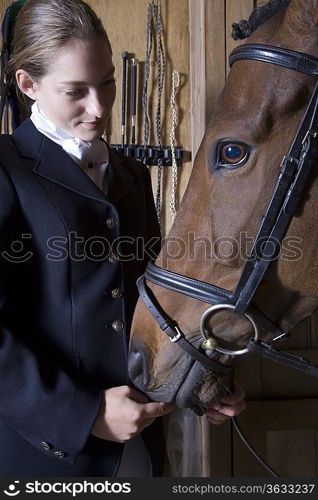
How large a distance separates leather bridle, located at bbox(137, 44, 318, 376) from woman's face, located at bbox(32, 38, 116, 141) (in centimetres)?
21

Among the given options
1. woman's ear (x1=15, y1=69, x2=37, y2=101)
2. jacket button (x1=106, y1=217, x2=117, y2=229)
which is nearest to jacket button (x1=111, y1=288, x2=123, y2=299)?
jacket button (x1=106, y1=217, x2=117, y2=229)

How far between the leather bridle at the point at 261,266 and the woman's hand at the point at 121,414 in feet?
0.34

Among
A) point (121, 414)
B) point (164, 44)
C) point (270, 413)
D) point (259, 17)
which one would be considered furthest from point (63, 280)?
point (164, 44)

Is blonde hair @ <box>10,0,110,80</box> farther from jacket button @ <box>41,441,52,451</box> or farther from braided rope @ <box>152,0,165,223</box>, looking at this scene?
braided rope @ <box>152,0,165,223</box>

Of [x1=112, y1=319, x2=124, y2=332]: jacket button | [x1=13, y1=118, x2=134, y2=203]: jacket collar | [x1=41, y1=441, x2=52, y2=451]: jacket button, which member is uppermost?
[x1=13, y1=118, x2=134, y2=203]: jacket collar

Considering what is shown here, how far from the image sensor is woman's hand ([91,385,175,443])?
71 centimetres

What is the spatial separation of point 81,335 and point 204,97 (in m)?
0.82

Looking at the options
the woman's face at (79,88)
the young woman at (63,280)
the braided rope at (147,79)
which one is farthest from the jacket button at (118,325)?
the braided rope at (147,79)

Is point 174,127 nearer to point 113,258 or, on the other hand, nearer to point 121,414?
point 113,258

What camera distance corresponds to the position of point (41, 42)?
0.78 m

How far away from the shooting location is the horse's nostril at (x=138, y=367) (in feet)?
2.45

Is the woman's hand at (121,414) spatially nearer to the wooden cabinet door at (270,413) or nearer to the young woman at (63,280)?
the young woman at (63,280)

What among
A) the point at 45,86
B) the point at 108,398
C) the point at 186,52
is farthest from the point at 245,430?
the point at 186,52

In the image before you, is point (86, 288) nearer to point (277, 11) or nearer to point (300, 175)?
point (300, 175)
